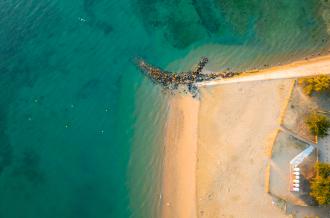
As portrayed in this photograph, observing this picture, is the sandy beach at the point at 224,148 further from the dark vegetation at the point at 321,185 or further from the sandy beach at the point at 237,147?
the dark vegetation at the point at 321,185

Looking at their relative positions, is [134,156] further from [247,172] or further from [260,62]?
[260,62]

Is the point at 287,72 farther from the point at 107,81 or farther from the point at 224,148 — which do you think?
the point at 107,81

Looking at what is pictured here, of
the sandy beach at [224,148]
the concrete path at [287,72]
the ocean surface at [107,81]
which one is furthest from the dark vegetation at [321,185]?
the ocean surface at [107,81]

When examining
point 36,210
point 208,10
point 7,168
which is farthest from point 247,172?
point 7,168

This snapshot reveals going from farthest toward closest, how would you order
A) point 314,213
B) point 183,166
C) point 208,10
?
1. point 208,10
2. point 183,166
3. point 314,213

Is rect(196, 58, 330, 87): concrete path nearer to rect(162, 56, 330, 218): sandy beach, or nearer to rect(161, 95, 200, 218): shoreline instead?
rect(162, 56, 330, 218): sandy beach

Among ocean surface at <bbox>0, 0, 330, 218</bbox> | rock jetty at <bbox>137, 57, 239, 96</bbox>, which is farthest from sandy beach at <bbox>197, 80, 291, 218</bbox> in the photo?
ocean surface at <bbox>0, 0, 330, 218</bbox>
